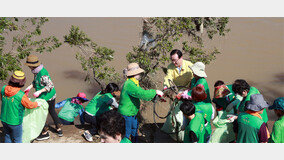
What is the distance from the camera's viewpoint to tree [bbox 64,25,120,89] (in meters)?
5.38

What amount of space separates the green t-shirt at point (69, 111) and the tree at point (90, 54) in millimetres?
728

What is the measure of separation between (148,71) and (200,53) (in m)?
1.17

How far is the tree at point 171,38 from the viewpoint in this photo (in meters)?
5.45

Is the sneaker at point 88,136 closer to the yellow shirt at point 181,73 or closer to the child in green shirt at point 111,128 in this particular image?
the yellow shirt at point 181,73

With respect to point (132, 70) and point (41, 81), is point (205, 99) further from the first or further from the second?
point (41, 81)

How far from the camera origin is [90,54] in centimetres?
569

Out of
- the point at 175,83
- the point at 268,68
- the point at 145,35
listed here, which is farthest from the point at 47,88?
the point at 268,68

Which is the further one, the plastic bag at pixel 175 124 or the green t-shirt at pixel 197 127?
the plastic bag at pixel 175 124

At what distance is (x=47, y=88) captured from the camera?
4.24 m

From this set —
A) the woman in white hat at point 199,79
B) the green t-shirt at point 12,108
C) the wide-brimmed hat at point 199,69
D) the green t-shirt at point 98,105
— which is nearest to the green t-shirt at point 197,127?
the woman in white hat at point 199,79

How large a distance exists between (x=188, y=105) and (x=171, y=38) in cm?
267

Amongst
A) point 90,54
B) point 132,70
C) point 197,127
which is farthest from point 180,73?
point 90,54

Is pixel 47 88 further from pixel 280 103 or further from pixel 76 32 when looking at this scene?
pixel 280 103

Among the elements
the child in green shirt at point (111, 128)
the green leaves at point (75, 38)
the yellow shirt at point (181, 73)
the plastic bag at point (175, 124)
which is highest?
the green leaves at point (75, 38)
